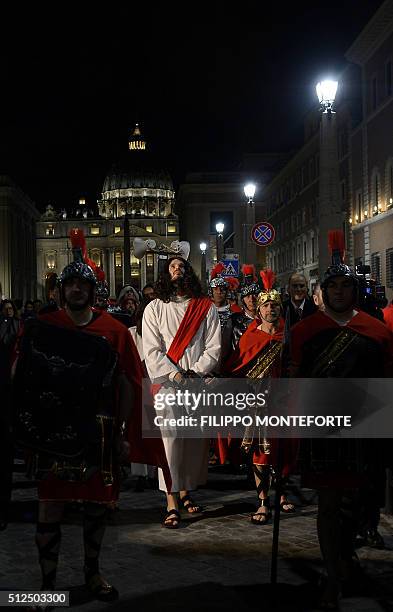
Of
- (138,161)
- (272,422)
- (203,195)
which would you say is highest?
(138,161)

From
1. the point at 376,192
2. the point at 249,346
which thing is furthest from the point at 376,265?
the point at 249,346

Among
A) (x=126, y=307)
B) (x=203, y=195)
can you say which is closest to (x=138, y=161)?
(x=203, y=195)

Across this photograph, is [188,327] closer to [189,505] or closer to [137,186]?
[189,505]

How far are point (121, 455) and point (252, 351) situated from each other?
294 centimetres

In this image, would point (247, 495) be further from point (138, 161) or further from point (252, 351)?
point (138, 161)

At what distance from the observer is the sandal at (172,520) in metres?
7.24

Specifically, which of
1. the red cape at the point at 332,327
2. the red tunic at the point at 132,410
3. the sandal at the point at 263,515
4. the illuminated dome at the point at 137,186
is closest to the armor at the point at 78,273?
the red tunic at the point at 132,410

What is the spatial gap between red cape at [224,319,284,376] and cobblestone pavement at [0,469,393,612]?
133 centimetres

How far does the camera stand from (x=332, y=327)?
5.33 m

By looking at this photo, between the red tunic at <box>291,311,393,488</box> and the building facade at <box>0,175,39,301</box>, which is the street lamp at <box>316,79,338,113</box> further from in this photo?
the building facade at <box>0,175,39,301</box>

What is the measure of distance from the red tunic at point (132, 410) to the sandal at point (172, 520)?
1.45m

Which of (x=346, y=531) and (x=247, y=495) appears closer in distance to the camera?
(x=346, y=531)

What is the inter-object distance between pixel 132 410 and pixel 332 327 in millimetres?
1365

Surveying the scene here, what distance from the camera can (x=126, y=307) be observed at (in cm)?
1106
